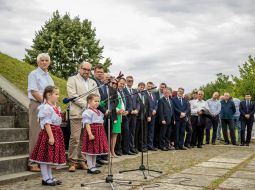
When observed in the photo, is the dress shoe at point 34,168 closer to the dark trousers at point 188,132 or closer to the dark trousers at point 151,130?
the dark trousers at point 151,130

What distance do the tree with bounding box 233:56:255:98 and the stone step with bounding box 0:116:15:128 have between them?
32471 mm

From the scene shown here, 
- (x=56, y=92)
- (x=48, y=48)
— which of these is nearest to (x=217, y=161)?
(x=56, y=92)

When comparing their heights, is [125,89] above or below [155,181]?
above

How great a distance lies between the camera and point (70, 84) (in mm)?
7145

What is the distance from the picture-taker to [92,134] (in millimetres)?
6695

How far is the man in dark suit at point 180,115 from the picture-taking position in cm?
1209

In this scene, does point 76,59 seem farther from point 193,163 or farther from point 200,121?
point 193,163

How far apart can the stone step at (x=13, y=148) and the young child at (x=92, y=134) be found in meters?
1.14

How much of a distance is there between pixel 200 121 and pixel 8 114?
24.0 ft

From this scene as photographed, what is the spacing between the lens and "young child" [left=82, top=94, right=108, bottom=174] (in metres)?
6.63

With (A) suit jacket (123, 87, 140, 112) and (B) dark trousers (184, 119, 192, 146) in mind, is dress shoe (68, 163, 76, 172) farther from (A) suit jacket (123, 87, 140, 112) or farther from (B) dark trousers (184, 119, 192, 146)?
(B) dark trousers (184, 119, 192, 146)

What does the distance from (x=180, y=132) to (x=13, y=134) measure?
6.68m

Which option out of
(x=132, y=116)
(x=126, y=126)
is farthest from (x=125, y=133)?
(x=132, y=116)

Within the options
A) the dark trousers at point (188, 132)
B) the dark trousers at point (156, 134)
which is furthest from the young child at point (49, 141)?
the dark trousers at point (188, 132)
